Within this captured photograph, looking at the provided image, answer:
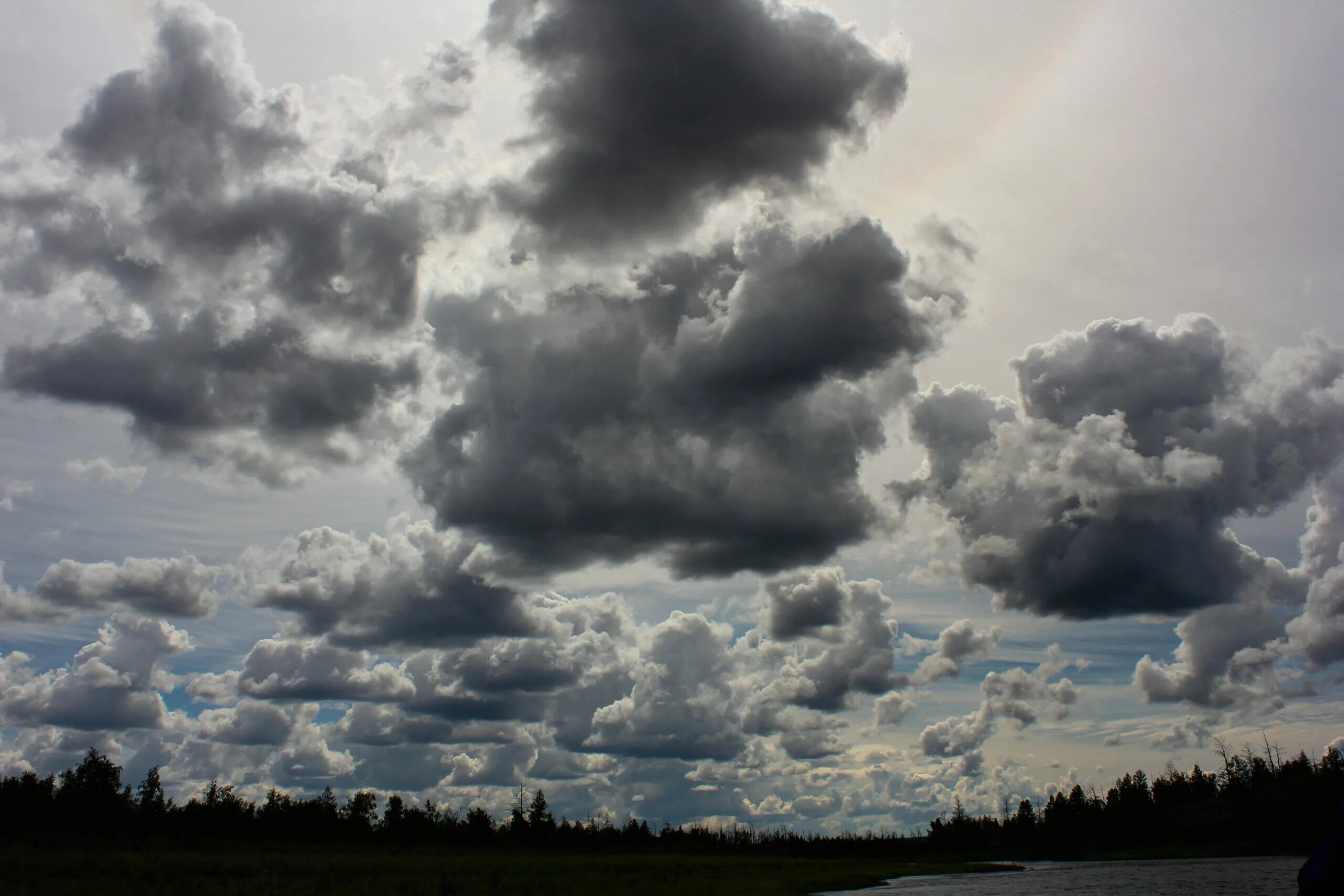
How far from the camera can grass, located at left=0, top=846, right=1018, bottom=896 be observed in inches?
3177

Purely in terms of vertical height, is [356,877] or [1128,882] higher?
[356,877]

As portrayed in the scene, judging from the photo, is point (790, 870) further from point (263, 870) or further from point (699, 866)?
point (263, 870)

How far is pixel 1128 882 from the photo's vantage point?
4621 inches

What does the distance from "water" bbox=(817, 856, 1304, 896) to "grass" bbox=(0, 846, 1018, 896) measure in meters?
14.6

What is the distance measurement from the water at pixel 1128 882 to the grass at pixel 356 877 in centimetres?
1459

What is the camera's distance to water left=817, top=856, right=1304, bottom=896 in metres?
93.6

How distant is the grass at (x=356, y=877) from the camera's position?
3177 inches

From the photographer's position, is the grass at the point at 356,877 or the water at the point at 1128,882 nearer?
the grass at the point at 356,877

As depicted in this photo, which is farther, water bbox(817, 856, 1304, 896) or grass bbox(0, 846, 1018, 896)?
water bbox(817, 856, 1304, 896)

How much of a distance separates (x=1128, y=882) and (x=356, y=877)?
9891 centimetres

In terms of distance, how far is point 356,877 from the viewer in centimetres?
10688

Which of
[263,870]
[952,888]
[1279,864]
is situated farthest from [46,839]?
[1279,864]

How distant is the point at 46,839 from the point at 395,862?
217 feet

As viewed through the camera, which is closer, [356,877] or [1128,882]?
[356,877]
